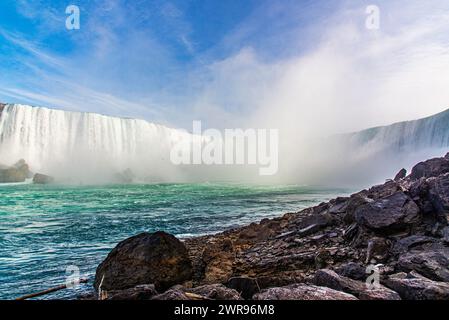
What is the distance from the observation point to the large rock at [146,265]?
20.9ft

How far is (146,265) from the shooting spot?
258 inches

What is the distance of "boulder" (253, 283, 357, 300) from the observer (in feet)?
12.0

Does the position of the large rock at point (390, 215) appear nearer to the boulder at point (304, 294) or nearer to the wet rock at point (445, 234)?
the wet rock at point (445, 234)

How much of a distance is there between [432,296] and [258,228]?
28.8 feet

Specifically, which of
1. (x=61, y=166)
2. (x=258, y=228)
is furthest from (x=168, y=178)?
(x=258, y=228)

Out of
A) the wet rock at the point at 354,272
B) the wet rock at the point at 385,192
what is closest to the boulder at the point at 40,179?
the wet rock at the point at 385,192

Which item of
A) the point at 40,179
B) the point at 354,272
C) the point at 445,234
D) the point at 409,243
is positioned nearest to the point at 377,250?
the point at 409,243

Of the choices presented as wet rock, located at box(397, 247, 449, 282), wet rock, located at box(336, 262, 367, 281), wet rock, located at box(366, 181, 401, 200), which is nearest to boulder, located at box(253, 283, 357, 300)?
wet rock, located at box(336, 262, 367, 281)

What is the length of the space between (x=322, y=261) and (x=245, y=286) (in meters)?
3.23

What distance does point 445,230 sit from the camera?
646cm
